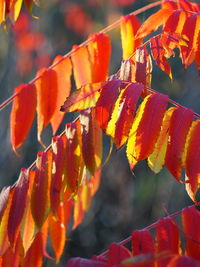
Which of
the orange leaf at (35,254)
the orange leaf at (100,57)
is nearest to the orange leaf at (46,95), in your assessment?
the orange leaf at (100,57)

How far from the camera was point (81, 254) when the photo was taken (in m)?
5.01

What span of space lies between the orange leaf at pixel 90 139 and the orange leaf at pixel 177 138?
18 centimetres

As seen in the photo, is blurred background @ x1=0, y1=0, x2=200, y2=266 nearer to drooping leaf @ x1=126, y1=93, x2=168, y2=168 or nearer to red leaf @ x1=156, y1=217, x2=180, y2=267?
red leaf @ x1=156, y1=217, x2=180, y2=267

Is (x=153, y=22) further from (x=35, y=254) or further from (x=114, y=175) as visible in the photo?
(x=114, y=175)

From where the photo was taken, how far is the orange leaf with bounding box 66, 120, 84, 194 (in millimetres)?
1315

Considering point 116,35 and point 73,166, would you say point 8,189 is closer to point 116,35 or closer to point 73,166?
point 73,166

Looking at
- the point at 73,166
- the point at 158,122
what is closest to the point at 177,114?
the point at 158,122

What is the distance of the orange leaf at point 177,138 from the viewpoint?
1235mm

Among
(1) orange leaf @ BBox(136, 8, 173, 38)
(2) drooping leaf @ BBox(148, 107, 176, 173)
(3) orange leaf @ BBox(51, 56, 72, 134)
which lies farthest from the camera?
(3) orange leaf @ BBox(51, 56, 72, 134)

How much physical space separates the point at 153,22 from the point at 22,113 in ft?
1.61

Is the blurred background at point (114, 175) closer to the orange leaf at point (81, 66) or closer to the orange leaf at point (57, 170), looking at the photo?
the orange leaf at point (81, 66)

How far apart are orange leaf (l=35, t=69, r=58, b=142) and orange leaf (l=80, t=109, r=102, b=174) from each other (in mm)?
349

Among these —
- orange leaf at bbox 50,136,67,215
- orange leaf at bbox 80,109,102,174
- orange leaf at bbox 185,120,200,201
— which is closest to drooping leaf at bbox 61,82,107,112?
orange leaf at bbox 80,109,102,174

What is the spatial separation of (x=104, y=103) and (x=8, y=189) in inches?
15.6
